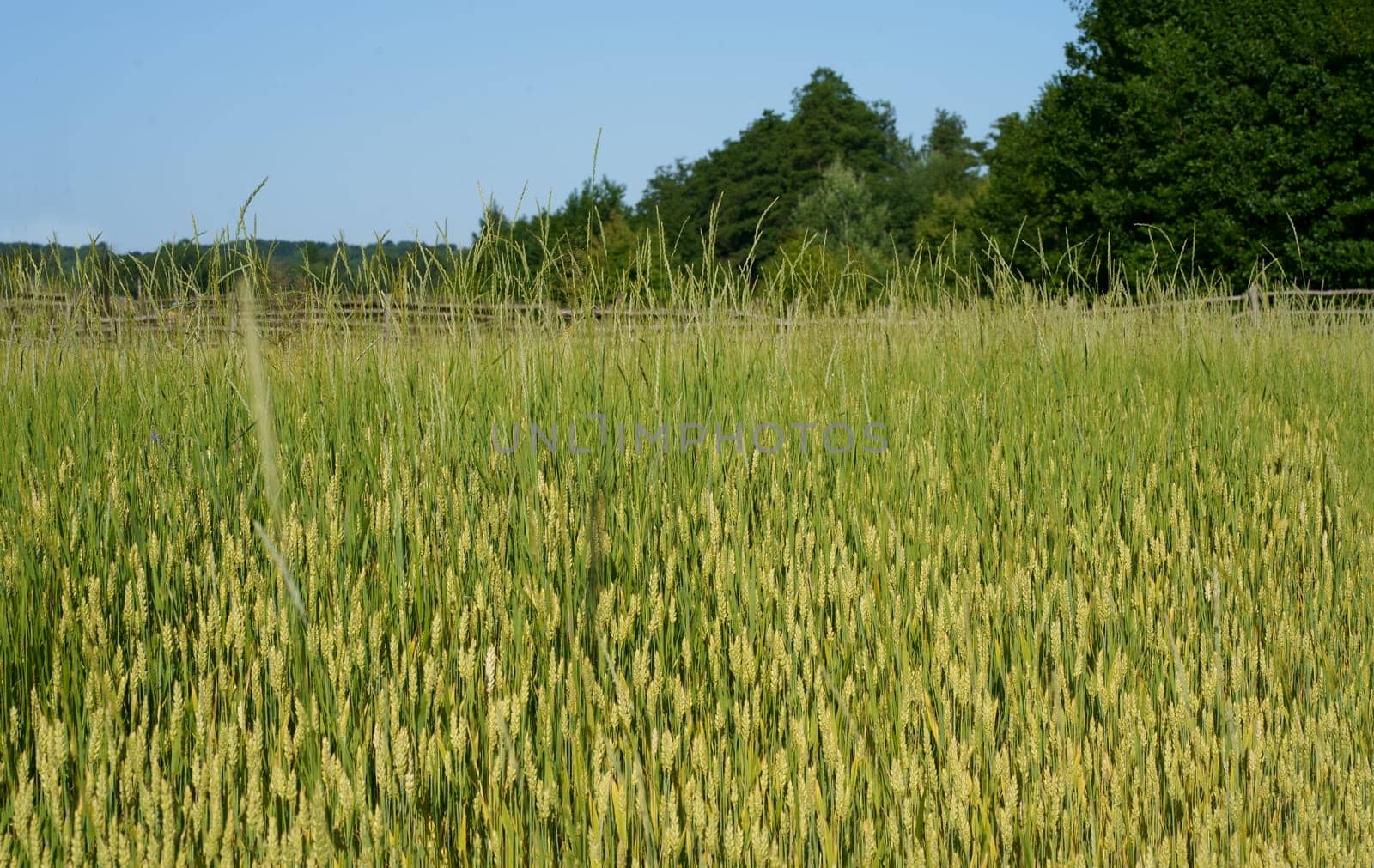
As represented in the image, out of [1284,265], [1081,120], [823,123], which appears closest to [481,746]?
[1284,265]

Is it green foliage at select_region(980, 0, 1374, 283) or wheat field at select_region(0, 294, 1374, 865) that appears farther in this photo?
green foliage at select_region(980, 0, 1374, 283)

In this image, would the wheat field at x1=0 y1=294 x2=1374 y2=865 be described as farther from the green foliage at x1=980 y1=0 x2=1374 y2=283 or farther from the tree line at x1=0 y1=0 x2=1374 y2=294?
the green foliage at x1=980 y1=0 x2=1374 y2=283

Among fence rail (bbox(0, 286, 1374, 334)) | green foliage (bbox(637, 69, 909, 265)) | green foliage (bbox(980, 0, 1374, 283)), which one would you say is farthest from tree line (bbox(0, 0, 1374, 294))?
green foliage (bbox(637, 69, 909, 265))

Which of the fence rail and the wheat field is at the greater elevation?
the fence rail

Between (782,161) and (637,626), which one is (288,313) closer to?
(637,626)

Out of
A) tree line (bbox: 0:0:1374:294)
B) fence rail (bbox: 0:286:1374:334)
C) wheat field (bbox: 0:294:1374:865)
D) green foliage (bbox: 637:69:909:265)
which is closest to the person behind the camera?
wheat field (bbox: 0:294:1374:865)

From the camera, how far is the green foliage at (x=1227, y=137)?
1809 cm

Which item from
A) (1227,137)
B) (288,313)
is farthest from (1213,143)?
(288,313)

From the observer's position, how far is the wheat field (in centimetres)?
160

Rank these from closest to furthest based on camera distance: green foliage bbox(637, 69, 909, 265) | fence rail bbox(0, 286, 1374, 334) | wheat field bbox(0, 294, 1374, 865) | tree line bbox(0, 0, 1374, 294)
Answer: wheat field bbox(0, 294, 1374, 865) < fence rail bbox(0, 286, 1374, 334) < tree line bbox(0, 0, 1374, 294) < green foliage bbox(637, 69, 909, 265)

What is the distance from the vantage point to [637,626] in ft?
7.25

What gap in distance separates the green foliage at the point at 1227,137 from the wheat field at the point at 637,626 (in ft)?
52.3

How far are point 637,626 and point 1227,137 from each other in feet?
67.1

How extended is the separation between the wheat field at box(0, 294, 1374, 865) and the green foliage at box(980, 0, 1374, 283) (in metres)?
15.9
